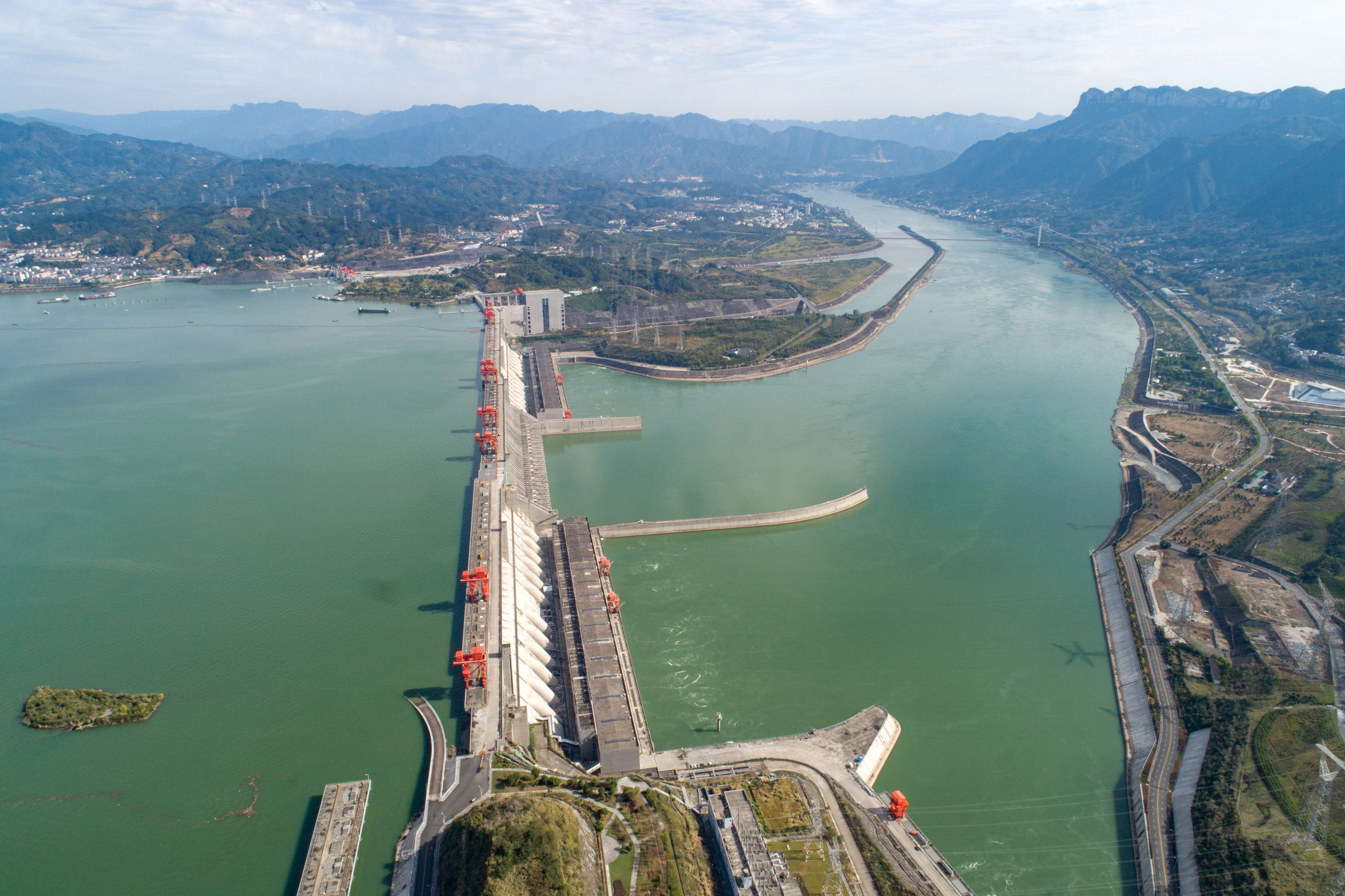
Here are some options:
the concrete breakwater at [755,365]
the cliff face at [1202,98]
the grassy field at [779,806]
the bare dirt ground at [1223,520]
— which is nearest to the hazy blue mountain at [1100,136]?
the cliff face at [1202,98]

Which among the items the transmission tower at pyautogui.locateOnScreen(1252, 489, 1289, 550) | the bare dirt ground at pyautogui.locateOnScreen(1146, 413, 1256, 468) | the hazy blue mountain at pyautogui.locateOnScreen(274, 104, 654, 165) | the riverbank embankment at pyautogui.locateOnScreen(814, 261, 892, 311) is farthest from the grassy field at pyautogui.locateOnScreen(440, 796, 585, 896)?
the hazy blue mountain at pyautogui.locateOnScreen(274, 104, 654, 165)

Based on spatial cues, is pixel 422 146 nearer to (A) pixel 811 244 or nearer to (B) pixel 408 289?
(A) pixel 811 244

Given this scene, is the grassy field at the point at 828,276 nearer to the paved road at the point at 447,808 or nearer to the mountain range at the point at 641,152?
the paved road at the point at 447,808

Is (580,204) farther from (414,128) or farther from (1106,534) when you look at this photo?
(414,128)

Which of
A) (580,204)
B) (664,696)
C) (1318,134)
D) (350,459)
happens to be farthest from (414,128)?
(664,696)

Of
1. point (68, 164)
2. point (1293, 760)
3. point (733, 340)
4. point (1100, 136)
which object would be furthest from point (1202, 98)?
point (68, 164)

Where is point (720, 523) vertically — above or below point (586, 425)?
below
